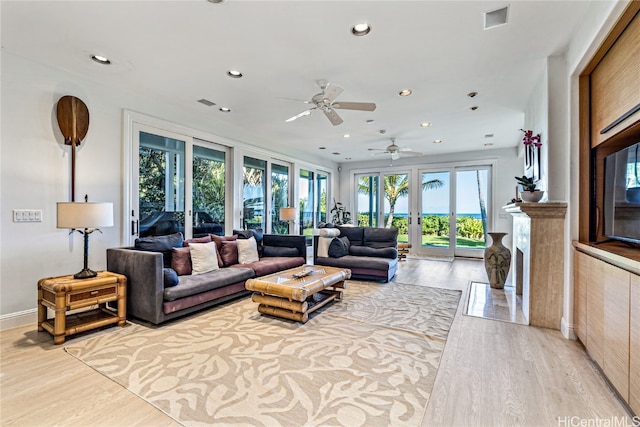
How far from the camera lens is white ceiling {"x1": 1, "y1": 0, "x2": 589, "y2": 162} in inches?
90.9

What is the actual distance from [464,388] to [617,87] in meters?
2.36

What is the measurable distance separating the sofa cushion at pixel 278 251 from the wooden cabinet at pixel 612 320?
365 cm

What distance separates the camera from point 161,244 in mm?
3512

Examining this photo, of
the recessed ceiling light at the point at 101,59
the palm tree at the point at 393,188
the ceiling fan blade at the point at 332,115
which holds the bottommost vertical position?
the palm tree at the point at 393,188

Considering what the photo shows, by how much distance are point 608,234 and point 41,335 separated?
16.4 ft

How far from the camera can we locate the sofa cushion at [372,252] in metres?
5.11

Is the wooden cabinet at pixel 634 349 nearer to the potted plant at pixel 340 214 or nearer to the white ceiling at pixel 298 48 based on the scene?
the white ceiling at pixel 298 48

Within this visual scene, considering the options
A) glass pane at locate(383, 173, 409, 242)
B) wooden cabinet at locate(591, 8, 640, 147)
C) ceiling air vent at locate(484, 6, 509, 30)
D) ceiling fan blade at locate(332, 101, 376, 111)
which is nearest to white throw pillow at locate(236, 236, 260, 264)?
ceiling fan blade at locate(332, 101, 376, 111)

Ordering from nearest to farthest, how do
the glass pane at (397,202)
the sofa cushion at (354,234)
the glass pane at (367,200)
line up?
the sofa cushion at (354,234)
the glass pane at (397,202)
the glass pane at (367,200)

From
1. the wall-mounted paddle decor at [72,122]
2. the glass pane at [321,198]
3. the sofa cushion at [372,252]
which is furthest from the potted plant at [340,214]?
the wall-mounted paddle decor at [72,122]

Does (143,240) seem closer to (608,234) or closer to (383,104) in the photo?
(383,104)

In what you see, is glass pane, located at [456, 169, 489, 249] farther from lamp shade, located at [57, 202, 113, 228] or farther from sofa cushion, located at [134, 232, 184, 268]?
lamp shade, located at [57, 202, 113, 228]

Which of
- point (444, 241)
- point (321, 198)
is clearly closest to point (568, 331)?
point (444, 241)

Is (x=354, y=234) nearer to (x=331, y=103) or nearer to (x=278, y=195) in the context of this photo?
(x=278, y=195)
